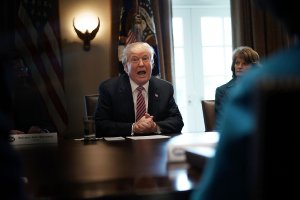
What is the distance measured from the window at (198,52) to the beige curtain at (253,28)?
32 centimetres

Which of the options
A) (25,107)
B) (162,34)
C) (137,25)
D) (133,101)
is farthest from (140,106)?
(162,34)

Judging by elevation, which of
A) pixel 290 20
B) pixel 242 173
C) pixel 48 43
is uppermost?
pixel 48 43

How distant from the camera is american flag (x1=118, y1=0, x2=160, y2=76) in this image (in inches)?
175

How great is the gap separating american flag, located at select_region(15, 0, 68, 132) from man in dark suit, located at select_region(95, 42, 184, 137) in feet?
4.90

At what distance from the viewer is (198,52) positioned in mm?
5270

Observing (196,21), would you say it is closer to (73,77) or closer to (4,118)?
Answer: (73,77)

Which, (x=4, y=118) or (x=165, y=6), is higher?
(x=165, y=6)

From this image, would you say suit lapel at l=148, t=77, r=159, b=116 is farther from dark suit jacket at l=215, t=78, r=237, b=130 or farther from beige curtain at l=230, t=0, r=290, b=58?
beige curtain at l=230, t=0, r=290, b=58

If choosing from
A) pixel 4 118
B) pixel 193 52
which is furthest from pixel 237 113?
pixel 193 52

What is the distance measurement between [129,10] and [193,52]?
1134 mm

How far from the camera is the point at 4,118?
689mm

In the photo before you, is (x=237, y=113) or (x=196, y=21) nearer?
(x=237, y=113)

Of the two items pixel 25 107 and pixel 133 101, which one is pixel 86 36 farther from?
pixel 133 101

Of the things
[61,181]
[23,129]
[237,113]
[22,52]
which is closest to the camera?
[237,113]
